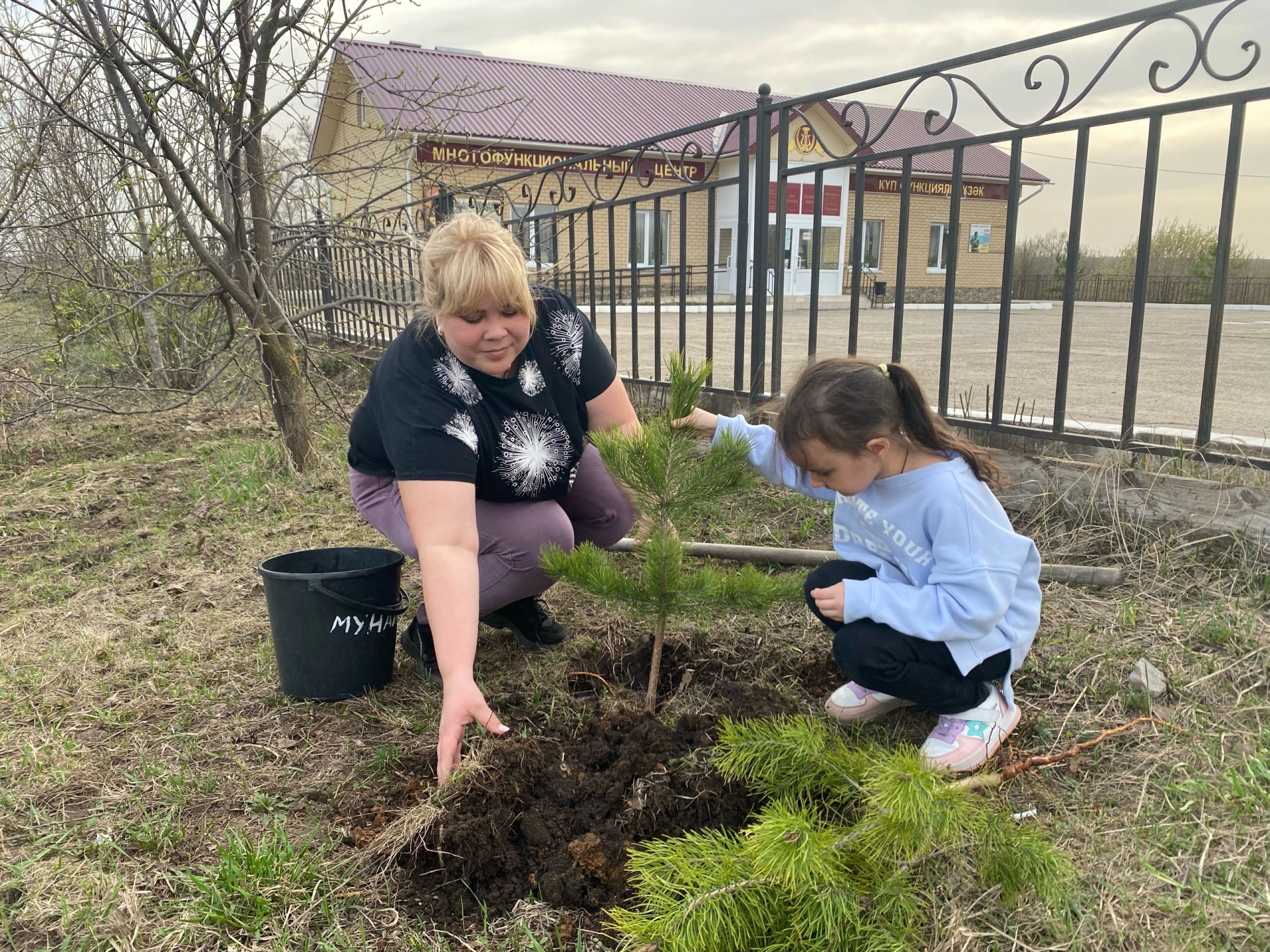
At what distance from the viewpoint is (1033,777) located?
5.55 feet

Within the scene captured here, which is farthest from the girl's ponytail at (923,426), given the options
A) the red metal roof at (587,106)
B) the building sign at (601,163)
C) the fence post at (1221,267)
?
the red metal roof at (587,106)

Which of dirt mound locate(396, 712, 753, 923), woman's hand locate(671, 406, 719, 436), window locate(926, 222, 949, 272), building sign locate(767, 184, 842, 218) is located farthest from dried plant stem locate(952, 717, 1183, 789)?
window locate(926, 222, 949, 272)

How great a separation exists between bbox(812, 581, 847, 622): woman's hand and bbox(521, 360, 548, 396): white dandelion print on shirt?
0.96 metres

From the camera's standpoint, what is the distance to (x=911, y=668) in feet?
5.77

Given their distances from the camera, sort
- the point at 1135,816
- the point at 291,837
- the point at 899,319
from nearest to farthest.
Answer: the point at 1135,816 → the point at 291,837 → the point at 899,319

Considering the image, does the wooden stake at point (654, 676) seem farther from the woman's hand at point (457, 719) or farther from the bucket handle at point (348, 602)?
the bucket handle at point (348, 602)

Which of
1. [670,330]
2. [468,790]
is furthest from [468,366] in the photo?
[670,330]

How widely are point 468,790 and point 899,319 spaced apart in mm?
2690

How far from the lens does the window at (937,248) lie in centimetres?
2596

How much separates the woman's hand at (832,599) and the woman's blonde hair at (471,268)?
98 cm

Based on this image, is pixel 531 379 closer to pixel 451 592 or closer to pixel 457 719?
pixel 451 592

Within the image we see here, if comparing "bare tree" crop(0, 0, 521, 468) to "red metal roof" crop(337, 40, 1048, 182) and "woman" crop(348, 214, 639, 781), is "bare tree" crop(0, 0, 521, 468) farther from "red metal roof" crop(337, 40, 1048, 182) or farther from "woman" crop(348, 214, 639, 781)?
"red metal roof" crop(337, 40, 1048, 182)

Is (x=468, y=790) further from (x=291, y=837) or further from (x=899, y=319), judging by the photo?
(x=899, y=319)

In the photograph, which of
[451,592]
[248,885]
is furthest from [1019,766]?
[248,885]
